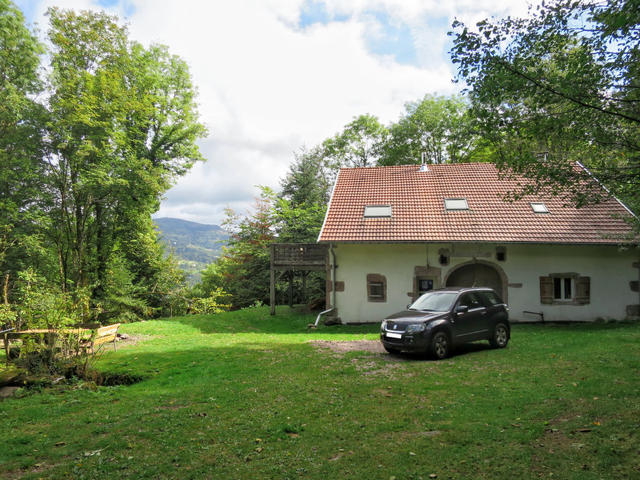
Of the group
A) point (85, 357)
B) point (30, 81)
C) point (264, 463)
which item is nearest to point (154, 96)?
point (30, 81)

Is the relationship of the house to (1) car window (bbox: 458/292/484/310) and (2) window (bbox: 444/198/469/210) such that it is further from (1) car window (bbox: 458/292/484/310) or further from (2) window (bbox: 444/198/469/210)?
(1) car window (bbox: 458/292/484/310)

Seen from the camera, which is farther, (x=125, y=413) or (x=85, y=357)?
(x=85, y=357)

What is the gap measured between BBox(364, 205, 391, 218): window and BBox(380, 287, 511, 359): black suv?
672 centimetres

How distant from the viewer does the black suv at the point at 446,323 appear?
9.81m

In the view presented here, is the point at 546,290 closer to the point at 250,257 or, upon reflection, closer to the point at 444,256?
the point at 444,256

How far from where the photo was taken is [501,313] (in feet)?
36.5

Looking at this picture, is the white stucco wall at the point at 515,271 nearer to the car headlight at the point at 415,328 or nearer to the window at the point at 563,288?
the window at the point at 563,288

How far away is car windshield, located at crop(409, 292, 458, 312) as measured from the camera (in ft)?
34.4

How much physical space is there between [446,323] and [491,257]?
7.61 meters

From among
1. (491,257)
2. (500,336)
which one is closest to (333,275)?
(491,257)

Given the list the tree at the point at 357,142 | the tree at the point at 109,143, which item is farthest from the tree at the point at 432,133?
the tree at the point at 109,143

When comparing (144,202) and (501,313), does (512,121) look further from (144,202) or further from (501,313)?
(144,202)

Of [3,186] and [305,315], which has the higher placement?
[3,186]

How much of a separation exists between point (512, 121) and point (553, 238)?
10583 mm
